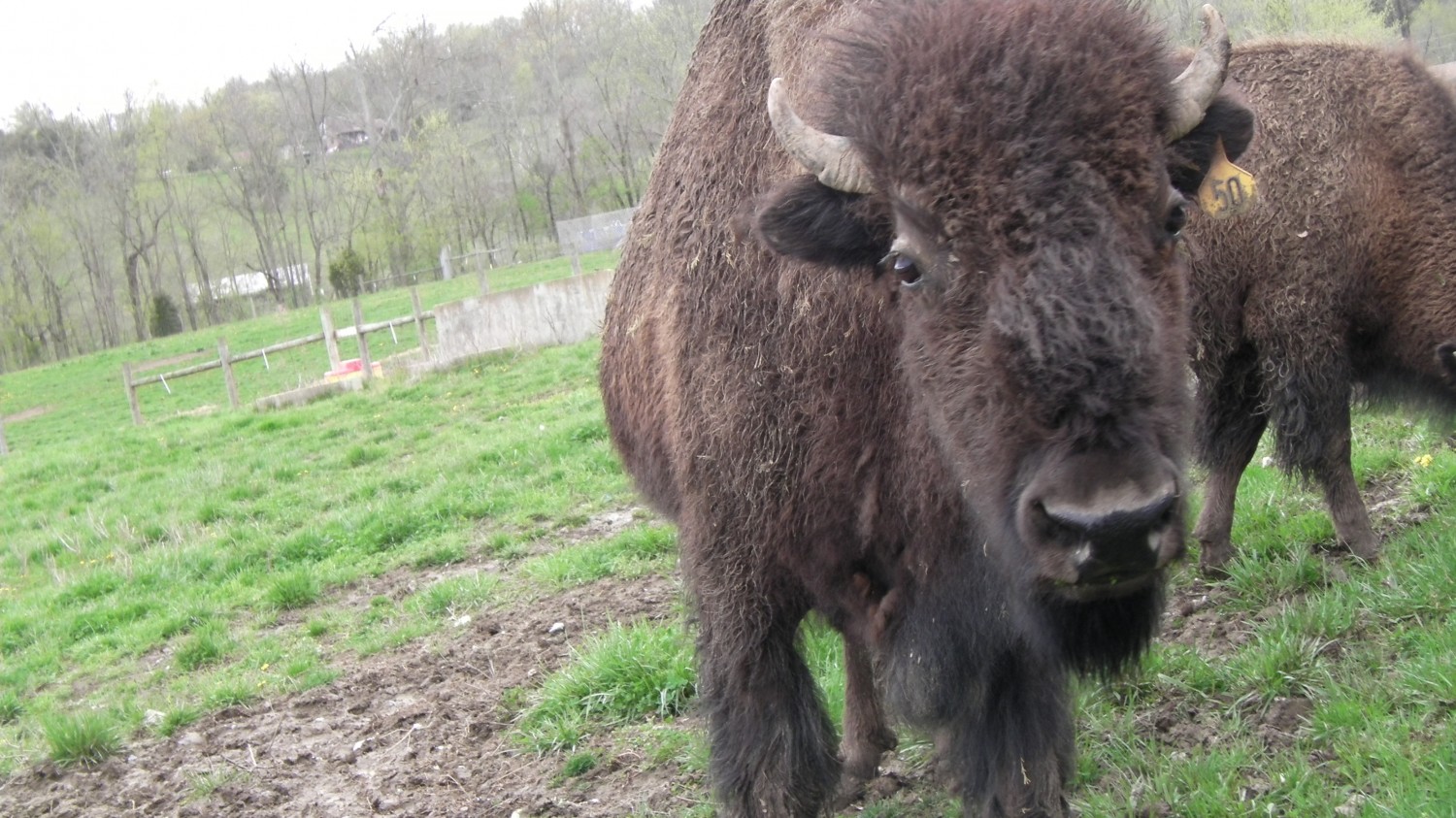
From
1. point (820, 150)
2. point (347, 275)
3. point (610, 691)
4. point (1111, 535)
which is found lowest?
point (610, 691)

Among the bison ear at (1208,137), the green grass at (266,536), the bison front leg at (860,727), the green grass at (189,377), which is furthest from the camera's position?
the green grass at (189,377)

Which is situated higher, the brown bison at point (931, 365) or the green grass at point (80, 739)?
the brown bison at point (931, 365)

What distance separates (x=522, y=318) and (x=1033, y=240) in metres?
17.8

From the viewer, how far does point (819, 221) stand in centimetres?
294

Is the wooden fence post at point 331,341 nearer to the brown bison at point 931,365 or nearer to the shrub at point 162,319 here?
the brown bison at point 931,365

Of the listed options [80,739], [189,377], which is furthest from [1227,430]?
[189,377]

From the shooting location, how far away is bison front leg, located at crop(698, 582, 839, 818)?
358 cm

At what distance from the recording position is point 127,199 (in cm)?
5488

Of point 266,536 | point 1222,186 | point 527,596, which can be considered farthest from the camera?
point 266,536

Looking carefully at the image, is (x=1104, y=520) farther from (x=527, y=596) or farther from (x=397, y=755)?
(x=527, y=596)

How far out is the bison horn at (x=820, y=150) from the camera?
2.90 m

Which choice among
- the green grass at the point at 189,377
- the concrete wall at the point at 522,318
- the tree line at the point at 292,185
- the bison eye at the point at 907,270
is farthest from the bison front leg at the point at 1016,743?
the tree line at the point at 292,185

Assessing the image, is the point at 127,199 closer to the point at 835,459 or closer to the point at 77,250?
the point at 77,250

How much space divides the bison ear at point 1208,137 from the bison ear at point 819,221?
816 mm
